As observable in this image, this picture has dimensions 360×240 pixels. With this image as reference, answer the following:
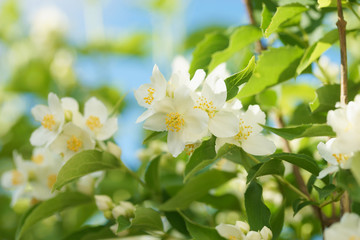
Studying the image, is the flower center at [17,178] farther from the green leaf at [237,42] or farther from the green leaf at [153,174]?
the green leaf at [237,42]

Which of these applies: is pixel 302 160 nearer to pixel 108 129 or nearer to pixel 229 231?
pixel 229 231

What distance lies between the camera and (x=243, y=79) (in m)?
0.90

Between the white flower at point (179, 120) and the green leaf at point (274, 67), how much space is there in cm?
23

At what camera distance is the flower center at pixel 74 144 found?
3.62 feet

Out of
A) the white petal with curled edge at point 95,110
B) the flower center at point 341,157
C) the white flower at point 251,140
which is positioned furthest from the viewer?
the white petal with curled edge at point 95,110

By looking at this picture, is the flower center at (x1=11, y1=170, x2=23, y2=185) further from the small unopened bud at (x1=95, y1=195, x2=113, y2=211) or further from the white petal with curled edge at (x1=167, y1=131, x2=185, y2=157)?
the white petal with curled edge at (x1=167, y1=131, x2=185, y2=157)

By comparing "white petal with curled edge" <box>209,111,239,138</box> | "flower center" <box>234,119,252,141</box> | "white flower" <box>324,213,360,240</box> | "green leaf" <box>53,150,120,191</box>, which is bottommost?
"green leaf" <box>53,150,120,191</box>

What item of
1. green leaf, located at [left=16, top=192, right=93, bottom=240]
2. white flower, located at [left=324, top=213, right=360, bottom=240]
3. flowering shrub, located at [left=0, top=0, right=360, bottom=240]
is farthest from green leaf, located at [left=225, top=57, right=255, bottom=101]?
green leaf, located at [left=16, top=192, right=93, bottom=240]

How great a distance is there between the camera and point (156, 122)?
0.88m

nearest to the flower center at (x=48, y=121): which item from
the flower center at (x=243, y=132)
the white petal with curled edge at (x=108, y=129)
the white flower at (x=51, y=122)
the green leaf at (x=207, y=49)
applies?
the white flower at (x=51, y=122)

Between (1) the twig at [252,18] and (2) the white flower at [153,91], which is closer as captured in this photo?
(2) the white flower at [153,91]

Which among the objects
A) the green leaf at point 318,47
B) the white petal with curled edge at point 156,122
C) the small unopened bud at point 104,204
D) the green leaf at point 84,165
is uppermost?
the green leaf at point 318,47

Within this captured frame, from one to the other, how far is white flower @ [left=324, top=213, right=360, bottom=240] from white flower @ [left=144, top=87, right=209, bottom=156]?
11.4 inches

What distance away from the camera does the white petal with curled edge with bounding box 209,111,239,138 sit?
87 cm
